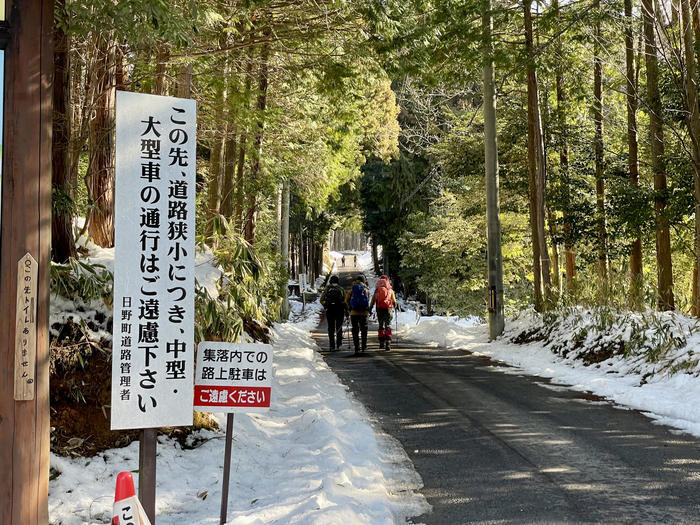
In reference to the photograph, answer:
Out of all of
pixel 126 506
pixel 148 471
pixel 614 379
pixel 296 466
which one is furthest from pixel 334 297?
pixel 126 506

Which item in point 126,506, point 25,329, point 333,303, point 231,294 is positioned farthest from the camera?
point 333,303

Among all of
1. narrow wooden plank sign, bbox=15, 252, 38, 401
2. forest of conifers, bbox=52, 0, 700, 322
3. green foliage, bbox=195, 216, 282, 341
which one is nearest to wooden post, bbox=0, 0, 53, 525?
narrow wooden plank sign, bbox=15, 252, 38, 401

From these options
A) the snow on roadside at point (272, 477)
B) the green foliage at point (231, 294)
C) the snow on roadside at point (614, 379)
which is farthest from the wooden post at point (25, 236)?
the snow on roadside at point (614, 379)

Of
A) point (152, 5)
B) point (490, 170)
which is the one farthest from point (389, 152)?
point (152, 5)

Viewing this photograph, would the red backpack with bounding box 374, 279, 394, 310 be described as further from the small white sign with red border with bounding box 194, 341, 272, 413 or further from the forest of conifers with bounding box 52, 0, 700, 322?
the small white sign with red border with bounding box 194, 341, 272, 413

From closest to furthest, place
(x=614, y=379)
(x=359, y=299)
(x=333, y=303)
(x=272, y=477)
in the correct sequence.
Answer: (x=272, y=477) → (x=614, y=379) → (x=359, y=299) → (x=333, y=303)

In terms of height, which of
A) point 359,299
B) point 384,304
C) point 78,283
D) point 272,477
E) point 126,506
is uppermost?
point 78,283

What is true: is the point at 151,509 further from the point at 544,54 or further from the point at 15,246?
the point at 544,54

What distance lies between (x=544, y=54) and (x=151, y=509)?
47.3 ft

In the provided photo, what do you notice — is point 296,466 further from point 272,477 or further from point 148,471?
point 148,471

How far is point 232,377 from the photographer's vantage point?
4.30 m

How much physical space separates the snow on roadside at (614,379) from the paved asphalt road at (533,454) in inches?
13.8

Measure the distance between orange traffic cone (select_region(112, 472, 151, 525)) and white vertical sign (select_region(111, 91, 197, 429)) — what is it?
0.97m

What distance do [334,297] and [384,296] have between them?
54.0 inches
